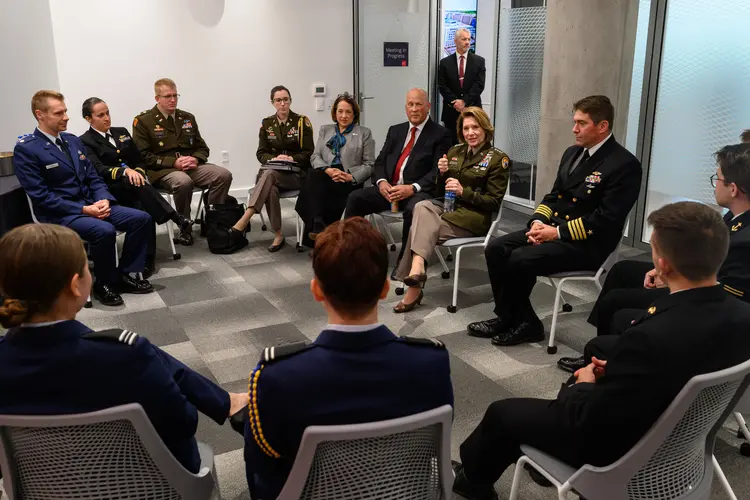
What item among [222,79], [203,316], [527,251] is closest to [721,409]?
[527,251]

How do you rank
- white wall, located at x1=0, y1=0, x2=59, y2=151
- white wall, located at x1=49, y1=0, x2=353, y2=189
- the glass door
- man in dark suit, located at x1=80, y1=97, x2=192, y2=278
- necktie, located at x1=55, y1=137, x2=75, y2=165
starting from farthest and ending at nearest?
1. the glass door
2. white wall, located at x1=49, y1=0, x2=353, y2=189
3. white wall, located at x1=0, y1=0, x2=59, y2=151
4. man in dark suit, located at x1=80, y1=97, x2=192, y2=278
5. necktie, located at x1=55, y1=137, x2=75, y2=165

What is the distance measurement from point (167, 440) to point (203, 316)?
8.66 ft

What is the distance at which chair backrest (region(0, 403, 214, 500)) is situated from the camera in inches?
57.4

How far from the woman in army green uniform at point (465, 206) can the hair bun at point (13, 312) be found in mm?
2836

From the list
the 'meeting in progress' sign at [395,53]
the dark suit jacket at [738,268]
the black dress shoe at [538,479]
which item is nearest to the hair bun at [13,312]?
the black dress shoe at [538,479]

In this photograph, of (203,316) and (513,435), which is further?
(203,316)

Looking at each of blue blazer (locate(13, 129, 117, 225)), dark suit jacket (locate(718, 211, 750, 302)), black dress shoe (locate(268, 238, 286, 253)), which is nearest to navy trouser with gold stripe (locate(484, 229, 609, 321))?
dark suit jacket (locate(718, 211, 750, 302))

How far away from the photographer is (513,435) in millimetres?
2037

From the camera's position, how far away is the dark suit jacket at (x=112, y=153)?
16.9ft

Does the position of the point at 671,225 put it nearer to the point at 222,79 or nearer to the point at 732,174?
the point at 732,174

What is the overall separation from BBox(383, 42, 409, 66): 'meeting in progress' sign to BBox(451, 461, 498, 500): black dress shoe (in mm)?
6447

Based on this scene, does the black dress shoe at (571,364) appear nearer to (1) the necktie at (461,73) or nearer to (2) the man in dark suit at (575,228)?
(2) the man in dark suit at (575,228)

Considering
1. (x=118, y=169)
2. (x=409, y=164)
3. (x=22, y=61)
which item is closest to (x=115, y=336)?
(x=409, y=164)

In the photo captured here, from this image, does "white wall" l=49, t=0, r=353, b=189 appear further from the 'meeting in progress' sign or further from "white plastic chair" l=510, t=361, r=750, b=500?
"white plastic chair" l=510, t=361, r=750, b=500
